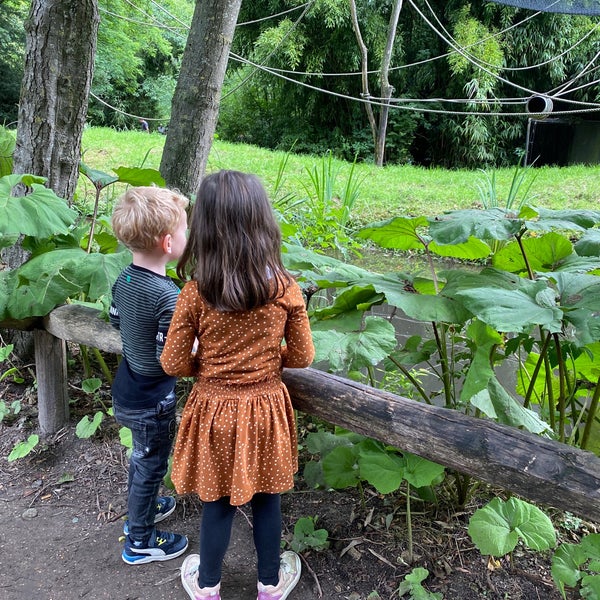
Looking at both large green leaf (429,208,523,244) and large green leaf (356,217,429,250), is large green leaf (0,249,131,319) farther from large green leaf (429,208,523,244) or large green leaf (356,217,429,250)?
large green leaf (429,208,523,244)

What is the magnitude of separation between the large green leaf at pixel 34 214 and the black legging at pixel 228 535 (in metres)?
0.96

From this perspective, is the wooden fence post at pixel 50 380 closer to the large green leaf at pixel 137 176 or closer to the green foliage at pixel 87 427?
the green foliage at pixel 87 427

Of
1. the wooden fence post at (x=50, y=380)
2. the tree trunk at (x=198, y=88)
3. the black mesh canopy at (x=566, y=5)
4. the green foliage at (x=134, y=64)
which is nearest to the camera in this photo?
the wooden fence post at (x=50, y=380)

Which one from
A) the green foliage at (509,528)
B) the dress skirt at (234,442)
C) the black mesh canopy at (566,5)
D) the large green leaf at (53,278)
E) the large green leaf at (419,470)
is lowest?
the green foliage at (509,528)

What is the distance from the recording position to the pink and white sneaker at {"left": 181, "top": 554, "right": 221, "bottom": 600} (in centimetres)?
148

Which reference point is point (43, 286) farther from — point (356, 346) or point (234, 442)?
point (356, 346)

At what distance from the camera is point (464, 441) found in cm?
130

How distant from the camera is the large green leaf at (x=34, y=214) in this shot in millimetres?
1707

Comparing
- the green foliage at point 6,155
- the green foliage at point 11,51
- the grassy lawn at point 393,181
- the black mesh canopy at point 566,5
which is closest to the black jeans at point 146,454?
the green foliage at point 6,155

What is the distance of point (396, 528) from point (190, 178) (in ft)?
5.72

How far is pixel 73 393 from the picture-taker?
2445 millimetres

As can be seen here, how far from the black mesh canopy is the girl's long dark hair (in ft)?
18.6

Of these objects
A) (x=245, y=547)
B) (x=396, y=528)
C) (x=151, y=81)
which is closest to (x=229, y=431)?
(x=245, y=547)

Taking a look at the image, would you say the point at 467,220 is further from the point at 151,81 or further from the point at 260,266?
the point at 151,81
